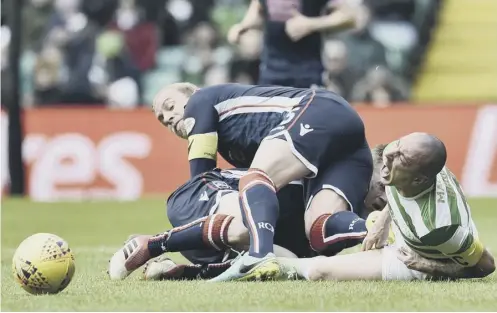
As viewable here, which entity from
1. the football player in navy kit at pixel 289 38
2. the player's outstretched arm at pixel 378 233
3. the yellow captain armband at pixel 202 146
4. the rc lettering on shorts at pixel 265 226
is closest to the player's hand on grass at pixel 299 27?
the football player in navy kit at pixel 289 38

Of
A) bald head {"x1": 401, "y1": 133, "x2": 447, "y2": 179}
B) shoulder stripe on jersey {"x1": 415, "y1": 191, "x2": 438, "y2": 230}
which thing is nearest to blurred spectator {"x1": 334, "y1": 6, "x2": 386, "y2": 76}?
shoulder stripe on jersey {"x1": 415, "y1": 191, "x2": 438, "y2": 230}

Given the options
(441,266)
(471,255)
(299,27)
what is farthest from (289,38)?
(471,255)

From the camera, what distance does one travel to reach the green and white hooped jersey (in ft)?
19.7

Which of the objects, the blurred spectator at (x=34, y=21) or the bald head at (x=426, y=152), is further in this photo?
the blurred spectator at (x=34, y=21)

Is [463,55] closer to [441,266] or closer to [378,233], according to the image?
[378,233]

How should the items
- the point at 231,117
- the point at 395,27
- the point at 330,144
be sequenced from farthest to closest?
1. the point at 395,27
2. the point at 231,117
3. the point at 330,144

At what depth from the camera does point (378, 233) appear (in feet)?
21.3

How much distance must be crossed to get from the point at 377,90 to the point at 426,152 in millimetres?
12208

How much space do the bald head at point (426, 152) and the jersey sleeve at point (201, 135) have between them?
155cm

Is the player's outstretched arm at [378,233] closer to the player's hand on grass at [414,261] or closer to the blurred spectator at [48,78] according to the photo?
the player's hand on grass at [414,261]

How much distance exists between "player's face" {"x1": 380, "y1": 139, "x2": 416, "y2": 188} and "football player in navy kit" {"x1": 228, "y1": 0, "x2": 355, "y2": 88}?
3910 millimetres

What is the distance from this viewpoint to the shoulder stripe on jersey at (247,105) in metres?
7.19

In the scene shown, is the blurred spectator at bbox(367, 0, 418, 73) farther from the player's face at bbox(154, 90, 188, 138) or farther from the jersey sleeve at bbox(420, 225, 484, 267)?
the jersey sleeve at bbox(420, 225, 484, 267)

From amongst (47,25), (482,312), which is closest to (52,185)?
(47,25)
